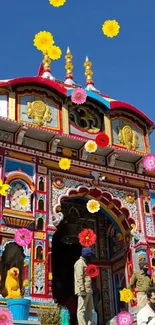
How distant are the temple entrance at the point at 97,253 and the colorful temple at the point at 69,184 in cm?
3

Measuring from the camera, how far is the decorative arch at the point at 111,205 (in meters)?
13.0

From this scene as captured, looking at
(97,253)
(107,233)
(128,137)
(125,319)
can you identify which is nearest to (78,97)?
(128,137)

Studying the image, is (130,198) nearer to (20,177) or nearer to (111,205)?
(111,205)

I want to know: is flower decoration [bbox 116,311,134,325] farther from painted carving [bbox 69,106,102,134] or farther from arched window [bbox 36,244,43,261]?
painted carving [bbox 69,106,102,134]

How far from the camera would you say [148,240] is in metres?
13.0

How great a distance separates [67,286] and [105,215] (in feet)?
8.44

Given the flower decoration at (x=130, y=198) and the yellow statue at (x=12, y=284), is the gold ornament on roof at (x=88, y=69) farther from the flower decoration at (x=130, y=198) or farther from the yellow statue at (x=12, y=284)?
the yellow statue at (x=12, y=284)

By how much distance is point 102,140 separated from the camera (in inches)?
521

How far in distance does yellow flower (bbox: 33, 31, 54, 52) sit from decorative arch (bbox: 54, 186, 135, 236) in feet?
12.7

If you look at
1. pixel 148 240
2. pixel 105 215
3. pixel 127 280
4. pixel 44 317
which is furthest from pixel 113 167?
pixel 44 317

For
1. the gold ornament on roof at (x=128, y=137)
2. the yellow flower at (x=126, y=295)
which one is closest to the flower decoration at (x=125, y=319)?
the yellow flower at (x=126, y=295)

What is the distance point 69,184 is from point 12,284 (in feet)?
10.7

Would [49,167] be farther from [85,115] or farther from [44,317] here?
[44,317]

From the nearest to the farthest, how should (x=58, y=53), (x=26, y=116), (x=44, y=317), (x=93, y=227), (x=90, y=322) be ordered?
(x=90, y=322)
(x=44, y=317)
(x=58, y=53)
(x=26, y=116)
(x=93, y=227)
